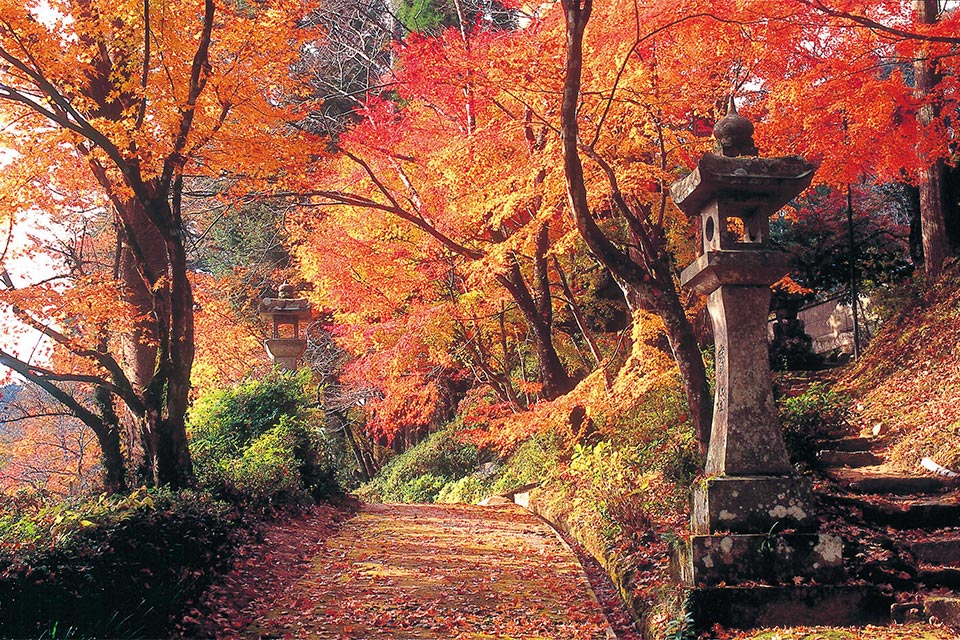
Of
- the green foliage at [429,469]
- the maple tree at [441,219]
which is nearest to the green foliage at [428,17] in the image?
the maple tree at [441,219]

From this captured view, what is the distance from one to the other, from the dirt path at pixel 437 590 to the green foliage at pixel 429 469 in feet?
30.3

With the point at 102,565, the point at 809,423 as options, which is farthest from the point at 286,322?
the point at 102,565

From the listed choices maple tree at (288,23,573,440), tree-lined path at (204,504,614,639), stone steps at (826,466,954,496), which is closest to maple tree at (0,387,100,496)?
maple tree at (288,23,573,440)

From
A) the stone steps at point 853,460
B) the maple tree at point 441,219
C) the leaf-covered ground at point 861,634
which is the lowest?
the leaf-covered ground at point 861,634

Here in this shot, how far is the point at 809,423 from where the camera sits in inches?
368

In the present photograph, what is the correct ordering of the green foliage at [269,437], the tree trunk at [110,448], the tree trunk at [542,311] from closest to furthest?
the tree trunk at [110,448] → the green foliage at [269,437] → the tree trunk at [542,311]

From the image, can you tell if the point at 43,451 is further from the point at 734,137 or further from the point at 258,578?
the point at 734,137

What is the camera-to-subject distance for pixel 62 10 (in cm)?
878

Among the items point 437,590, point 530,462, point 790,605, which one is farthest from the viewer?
point 530,462

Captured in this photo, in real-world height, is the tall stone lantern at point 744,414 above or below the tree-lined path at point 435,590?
above

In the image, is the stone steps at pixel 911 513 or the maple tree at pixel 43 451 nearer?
the stone steps at pixel 911 513

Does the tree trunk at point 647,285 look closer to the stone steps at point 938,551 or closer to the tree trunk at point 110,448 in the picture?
the stone steps at point 938,551

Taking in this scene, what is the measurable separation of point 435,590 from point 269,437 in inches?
193

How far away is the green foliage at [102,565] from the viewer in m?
4.73
